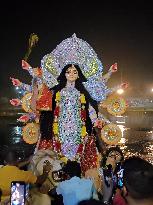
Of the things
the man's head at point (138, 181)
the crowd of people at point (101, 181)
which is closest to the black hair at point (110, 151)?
the crowd of people at point (101, 181)

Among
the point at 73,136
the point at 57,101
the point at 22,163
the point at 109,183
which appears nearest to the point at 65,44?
the point at 57,101

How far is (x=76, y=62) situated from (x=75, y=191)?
3.81m

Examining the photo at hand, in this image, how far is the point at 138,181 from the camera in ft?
10.5

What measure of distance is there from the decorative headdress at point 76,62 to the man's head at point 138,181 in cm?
502

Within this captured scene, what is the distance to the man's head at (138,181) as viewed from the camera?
314cm

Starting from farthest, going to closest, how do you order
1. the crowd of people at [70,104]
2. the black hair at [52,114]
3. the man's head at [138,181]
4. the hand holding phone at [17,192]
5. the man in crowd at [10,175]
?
the black hair at [52,114]
the crowd of people at [70,104]
the man in crowd at [10,175]
the hand holding phone at [17,192]
the man's head at [138,181]

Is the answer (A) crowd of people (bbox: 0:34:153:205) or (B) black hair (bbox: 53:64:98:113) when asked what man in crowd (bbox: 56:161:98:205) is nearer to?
(A) crowd of people (bbox: 0:34:153:205)

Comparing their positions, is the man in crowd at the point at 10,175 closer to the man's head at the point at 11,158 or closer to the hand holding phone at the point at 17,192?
the man's head at the point at 11,158

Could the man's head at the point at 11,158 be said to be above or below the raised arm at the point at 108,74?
below

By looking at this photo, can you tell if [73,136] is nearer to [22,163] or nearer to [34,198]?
[22,163]

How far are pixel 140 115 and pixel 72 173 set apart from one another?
4941cm

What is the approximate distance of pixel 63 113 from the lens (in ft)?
26.7

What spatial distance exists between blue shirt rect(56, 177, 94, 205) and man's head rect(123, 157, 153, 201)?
150 cm

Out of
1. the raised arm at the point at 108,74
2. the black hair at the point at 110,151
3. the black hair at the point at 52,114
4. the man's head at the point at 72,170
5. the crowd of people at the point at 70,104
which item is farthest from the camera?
the raised arm at the point at 108,74
